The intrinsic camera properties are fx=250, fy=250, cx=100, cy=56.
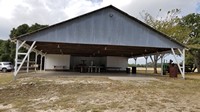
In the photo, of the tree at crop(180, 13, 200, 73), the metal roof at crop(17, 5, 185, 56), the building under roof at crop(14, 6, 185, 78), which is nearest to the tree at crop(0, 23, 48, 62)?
the tree at crop(180, 13, 200, 73)

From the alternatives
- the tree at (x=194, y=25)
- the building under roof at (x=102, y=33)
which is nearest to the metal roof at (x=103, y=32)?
the building under roof at (x=102, y=33)

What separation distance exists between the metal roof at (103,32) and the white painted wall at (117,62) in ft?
42.8

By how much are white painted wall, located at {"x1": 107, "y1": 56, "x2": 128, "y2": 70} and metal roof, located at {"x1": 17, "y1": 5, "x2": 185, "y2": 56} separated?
13.1 meters

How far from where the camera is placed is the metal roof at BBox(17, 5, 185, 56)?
1655 cm

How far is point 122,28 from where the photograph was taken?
17.3 m

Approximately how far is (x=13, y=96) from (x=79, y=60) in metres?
22.6

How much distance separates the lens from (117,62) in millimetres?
31141

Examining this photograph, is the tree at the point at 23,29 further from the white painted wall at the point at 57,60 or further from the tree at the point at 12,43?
the white painted wall at the point at 57,60

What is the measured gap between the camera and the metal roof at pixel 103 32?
1655 centimetres

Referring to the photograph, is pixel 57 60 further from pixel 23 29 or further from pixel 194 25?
pixel 194 25

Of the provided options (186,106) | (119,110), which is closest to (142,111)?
(119,110)

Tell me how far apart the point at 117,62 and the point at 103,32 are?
47.3ft

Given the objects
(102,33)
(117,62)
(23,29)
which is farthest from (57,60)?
(23,29)

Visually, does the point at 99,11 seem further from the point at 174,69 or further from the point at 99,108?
the point at 99,108
